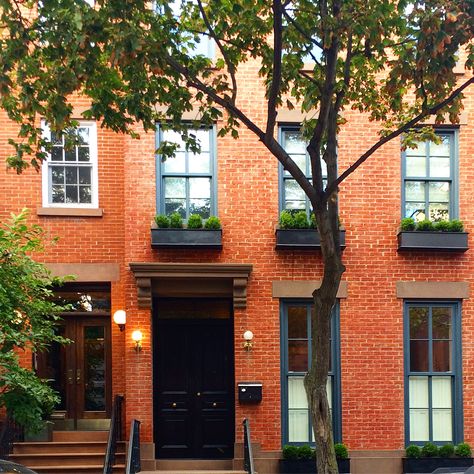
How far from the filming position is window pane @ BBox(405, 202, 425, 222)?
12.4 m

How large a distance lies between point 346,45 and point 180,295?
5.56 meters

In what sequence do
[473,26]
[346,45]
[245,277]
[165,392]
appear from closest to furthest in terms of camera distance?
[473,26], [346,45], [245,277], [165,392]

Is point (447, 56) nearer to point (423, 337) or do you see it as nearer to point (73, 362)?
point (423, 337)

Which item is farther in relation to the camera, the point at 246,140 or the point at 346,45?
the point at 246,140

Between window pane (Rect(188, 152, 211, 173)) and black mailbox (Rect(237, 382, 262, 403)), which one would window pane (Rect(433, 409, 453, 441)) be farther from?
window pane (Rect(188, 152, 211, 173))

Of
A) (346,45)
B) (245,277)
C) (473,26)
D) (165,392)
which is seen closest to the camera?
(473,26)

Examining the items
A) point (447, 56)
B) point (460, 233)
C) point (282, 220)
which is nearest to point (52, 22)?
point (447, 56)

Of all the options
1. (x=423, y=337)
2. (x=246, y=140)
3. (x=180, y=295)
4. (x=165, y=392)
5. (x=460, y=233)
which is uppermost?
(x=246, y=140)

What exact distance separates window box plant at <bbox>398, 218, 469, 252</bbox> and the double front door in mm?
5765

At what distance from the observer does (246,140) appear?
476 inches

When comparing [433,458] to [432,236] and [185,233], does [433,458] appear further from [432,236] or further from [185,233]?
[185,233]

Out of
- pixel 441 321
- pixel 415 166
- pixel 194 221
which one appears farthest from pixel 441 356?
pixel 194 221

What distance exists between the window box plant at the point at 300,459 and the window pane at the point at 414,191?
4572mm

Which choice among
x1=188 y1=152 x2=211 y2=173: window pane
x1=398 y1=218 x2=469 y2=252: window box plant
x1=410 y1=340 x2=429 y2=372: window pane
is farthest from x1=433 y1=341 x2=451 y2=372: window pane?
x1=188 y1=152 x2=211 y2=173: window pane
